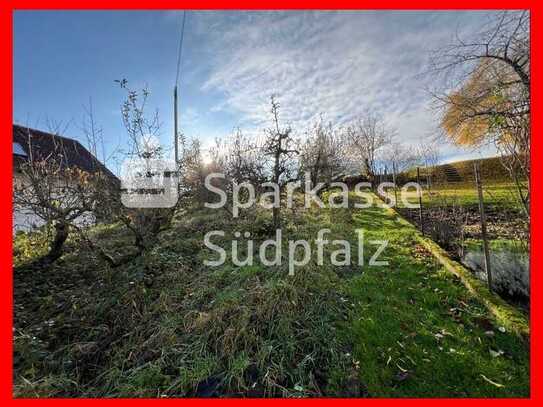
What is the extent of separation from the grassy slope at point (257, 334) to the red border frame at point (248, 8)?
9 centimetres

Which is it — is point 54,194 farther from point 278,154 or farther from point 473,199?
point 473,199

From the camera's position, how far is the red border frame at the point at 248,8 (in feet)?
6.07

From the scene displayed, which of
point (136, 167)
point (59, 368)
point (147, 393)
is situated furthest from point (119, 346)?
point (136, 167)

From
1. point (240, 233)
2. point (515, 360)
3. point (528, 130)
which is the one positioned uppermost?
point (528, 130)

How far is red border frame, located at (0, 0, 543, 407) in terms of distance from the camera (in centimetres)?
185

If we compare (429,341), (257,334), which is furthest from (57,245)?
(429,341)

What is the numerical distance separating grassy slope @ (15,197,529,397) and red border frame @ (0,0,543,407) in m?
0.09

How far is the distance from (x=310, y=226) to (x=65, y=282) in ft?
16.3

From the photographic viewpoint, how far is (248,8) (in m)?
2.21

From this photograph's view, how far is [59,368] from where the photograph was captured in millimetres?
2209

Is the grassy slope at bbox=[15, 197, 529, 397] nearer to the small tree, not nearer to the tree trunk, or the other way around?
the tree trunk

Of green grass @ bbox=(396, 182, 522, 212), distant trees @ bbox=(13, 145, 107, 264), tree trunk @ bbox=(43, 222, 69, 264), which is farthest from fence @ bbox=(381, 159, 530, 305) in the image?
tree trunk @ bbox=(43, 222, 69, 264)

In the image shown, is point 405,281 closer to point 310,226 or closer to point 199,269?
point 310,226

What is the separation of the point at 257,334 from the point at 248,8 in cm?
329
